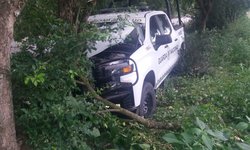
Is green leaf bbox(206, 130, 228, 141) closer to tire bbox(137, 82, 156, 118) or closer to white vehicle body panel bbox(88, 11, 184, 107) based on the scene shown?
white vehicle body panel bbox(88, 11, 184, 107)

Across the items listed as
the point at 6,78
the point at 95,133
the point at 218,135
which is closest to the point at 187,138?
the point at 218,135

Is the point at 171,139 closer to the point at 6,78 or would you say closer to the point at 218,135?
the point at 218,135

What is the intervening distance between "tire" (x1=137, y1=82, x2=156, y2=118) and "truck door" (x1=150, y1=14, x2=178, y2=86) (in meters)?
0.63

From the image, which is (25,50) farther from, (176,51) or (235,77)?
(235,77)

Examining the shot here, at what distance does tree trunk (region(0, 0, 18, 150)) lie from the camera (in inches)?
124

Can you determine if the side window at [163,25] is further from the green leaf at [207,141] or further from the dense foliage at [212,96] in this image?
the green leaf at [207,141]

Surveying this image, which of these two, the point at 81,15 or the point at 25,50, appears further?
the point at 81,15

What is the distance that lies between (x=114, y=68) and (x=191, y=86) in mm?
2889

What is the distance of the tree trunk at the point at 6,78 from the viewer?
10.3 ft

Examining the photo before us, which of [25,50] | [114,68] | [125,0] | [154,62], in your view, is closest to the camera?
[25,50]

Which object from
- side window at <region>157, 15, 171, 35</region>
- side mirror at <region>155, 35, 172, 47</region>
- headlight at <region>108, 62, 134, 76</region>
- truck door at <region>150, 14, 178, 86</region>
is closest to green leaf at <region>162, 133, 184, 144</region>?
headlight at <region>108, 62, 134, 76</region>

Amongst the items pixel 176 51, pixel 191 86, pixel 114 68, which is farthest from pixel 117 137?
pixel 176 51

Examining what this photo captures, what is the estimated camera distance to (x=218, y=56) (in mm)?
9320

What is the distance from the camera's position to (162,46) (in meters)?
6.61
